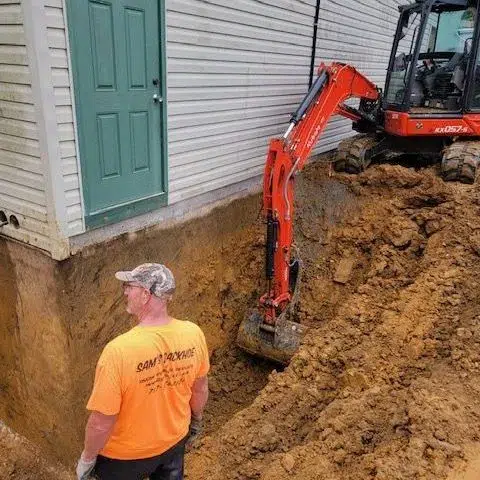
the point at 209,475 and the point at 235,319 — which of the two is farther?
the point at 235,319

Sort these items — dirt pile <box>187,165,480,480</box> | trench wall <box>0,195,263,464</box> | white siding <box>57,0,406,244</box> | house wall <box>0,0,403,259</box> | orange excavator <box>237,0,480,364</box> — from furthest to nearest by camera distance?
orange excavator <box>237,0,480,364</box> < trench wall <box>0,195,263,464</box> < white siding <box>57,0,406,244</box> < house wall <box>0,0,403,259</box> < dirt pile <box>187,165,480,480</box>

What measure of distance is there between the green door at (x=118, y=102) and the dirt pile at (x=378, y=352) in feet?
7.92

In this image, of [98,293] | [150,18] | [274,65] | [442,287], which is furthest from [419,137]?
[98,293]

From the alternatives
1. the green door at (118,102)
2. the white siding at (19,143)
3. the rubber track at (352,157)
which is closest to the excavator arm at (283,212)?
the green door at (118,102)

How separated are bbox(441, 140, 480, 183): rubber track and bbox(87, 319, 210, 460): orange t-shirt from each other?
5330 millimetres

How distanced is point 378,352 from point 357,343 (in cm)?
37

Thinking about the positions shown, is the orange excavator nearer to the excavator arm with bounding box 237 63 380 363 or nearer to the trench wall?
the excavator arm with bounding box 237 63 380 363

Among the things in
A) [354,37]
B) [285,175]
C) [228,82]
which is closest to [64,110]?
[285,175]

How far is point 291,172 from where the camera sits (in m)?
5.02

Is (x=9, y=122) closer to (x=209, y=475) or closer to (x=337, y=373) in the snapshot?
(x=209, y=475)

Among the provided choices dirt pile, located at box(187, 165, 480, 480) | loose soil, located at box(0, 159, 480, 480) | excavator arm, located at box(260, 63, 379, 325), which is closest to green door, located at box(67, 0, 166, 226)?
excavator arm, located at box(260, 63, 379, 325)

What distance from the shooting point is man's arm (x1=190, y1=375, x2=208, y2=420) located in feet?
9.85

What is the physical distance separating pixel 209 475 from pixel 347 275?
309 centimetres

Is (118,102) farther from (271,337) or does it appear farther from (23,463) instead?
(23,463)
